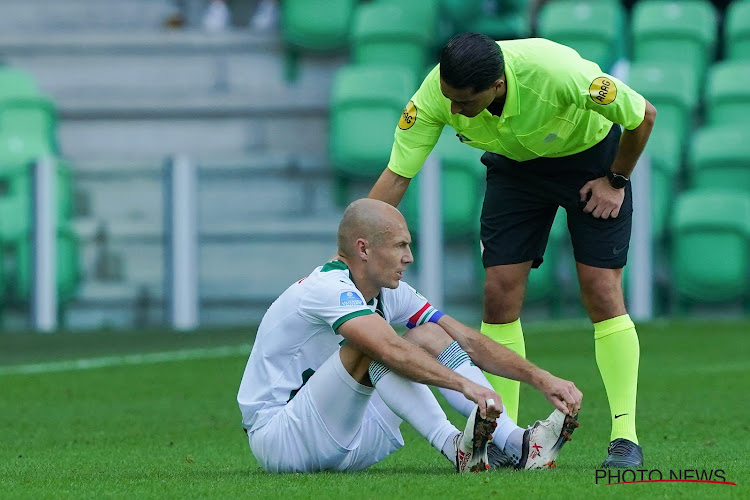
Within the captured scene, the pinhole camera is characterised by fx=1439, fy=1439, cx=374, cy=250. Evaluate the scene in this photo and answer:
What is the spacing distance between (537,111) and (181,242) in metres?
9.29

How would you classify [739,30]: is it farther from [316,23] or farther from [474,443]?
[474,443]

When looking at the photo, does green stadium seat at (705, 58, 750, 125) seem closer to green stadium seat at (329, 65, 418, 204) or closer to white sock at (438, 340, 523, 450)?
green stadium seat at (329, 65, 418, 204)

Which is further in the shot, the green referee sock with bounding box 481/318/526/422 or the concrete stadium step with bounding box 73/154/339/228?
the concrete stadium step with bounding box 73/154/339/228

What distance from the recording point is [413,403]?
434 centimetres

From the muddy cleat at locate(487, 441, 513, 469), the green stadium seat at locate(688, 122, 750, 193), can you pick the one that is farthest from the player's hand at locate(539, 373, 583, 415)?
the green stadium seat at locate(688, 122, 750, 193)

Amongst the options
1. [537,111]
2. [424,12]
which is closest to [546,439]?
[537,111]

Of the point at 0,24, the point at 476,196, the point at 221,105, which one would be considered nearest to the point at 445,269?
the point at 476,196

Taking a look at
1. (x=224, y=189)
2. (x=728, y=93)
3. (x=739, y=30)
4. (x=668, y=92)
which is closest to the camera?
(x=224, y=189)

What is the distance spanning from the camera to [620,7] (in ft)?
51.3

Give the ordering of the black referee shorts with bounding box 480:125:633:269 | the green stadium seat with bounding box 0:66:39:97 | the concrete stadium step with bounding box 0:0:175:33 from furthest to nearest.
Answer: the concrete stadium step with bounding box 0:0:175:33, the green stadium seat with bounding box 0:66:39:97, the black referee shorts with bounding box 480:125:633:269

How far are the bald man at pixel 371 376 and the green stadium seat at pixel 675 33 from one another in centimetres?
1127

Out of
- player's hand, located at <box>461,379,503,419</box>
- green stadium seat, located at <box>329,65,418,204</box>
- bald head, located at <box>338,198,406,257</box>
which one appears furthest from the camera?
green stadium seat, located at <box>329,65,418,204</box>

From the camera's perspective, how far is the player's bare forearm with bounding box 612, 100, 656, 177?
4715 mm

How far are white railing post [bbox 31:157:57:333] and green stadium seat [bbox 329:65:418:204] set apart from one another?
2.77m
